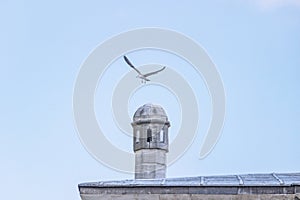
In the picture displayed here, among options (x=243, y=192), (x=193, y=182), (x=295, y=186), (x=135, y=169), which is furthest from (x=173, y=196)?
(x=135, y=169)

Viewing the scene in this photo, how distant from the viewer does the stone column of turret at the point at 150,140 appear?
1705cm

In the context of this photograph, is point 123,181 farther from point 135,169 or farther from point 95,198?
point 135,169

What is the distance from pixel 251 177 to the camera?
36.1 ft

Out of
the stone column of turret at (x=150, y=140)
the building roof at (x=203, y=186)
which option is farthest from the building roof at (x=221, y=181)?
the stone column of turret at (x=150, y=140)

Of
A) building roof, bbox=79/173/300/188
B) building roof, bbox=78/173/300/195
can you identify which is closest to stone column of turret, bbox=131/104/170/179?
building roof, bbox=79/173/300/188

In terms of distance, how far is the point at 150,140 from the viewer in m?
17.0

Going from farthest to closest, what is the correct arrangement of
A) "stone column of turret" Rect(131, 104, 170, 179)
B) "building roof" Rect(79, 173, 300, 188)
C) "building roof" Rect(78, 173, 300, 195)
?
"stone column of turret" Rect(131, 104, 170, 179)
"building roof" Rect(79, 173, 300, 188)
"building roof" Rect(78, 173, 300, 195)

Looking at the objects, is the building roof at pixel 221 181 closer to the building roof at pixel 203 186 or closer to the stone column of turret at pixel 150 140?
the building roof at pixel 203 186

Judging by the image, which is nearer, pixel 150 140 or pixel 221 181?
pixel 221 181

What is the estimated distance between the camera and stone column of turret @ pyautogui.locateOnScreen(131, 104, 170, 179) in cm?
1705

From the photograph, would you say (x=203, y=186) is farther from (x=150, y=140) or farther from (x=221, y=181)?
(x=150, y=140)

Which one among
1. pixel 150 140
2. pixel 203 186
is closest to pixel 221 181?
pixel 203 186

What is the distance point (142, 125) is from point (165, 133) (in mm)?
710

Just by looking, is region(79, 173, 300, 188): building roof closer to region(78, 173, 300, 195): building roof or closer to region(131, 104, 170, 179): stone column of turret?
region(78, 173, 300, 195): building roof
